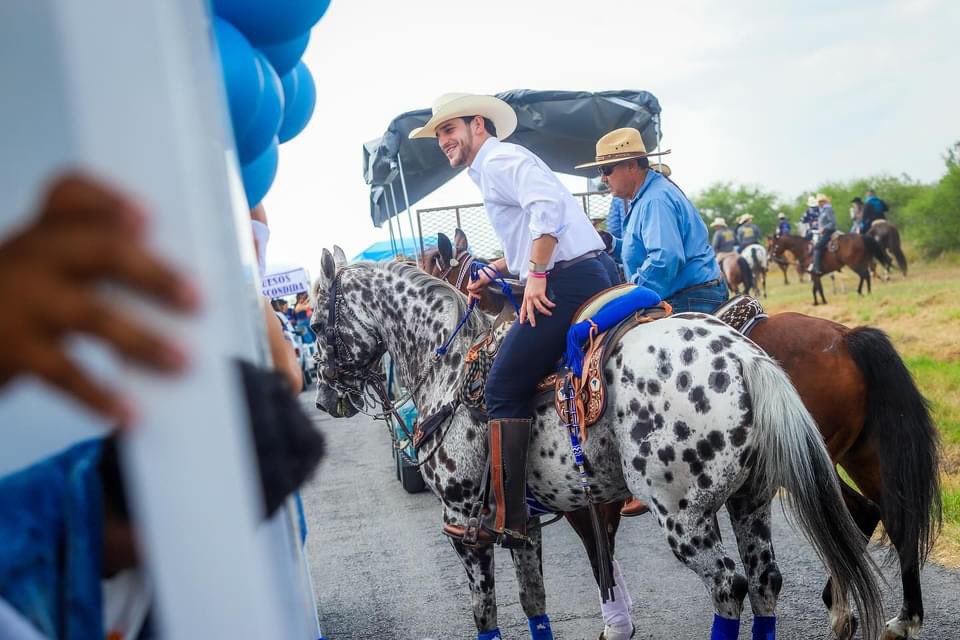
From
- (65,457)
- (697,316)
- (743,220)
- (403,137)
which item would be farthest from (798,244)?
(65,457)

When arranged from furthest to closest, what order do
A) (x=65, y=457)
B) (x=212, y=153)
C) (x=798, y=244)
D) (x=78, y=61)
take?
(x=798, y=244) < (x=65, y=457) < (x=212, y=153) < (x=78, y=61)

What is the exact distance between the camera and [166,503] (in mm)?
646

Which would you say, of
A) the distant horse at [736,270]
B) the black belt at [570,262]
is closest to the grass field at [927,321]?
the distant horse at [736,270]

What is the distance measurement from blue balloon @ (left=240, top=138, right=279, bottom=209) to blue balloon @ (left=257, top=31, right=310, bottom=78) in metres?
0.24

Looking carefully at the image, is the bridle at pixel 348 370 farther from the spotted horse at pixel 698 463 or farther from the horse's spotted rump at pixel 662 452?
the spotted horse at pixel 698 463

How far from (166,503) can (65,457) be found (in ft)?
1.76

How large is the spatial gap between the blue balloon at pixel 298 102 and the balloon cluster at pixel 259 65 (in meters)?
0.05

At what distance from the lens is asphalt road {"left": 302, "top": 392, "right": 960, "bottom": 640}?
4.24 meters

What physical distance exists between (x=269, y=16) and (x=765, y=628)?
287 cm

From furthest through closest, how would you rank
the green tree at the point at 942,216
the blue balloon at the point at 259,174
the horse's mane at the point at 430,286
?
the green tree at the point at 942,216
the horse's mane at the point at 430,286
the blue balloon at the point at 259,174

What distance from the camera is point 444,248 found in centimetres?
742

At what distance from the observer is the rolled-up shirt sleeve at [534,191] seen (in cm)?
336

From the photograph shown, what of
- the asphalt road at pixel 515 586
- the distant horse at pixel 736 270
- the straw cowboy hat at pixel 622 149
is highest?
the straw cowboy hat at pixel 622 149

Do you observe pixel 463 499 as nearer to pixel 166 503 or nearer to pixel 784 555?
pixel 784 555
